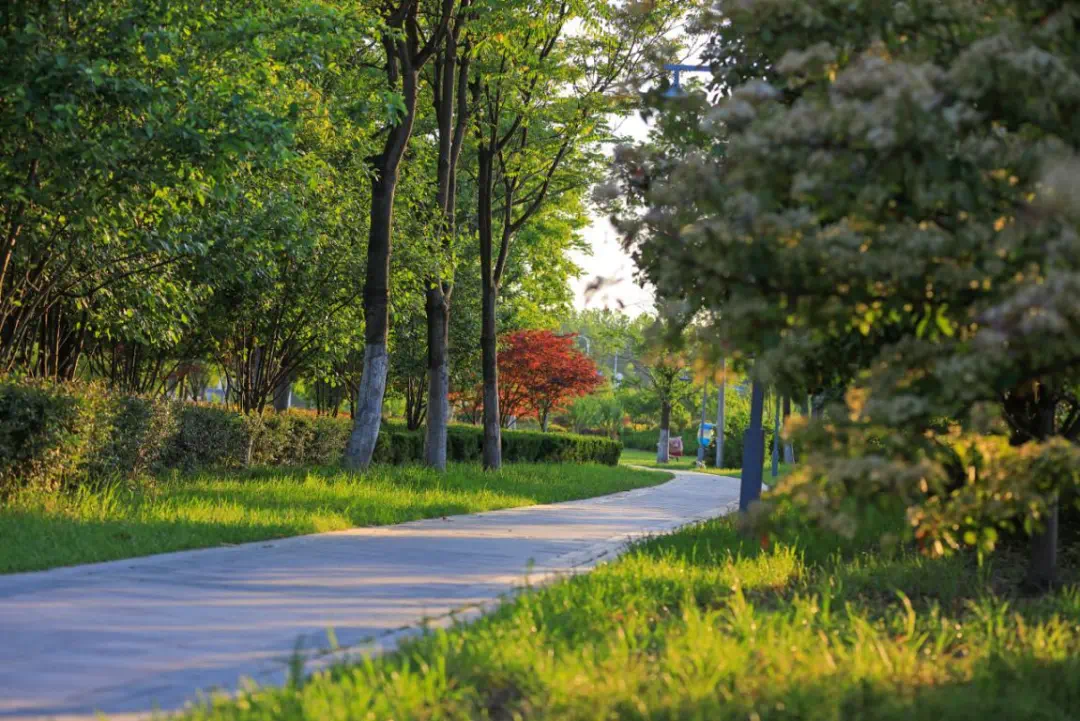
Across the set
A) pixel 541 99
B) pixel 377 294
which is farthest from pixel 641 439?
pixel 377 294

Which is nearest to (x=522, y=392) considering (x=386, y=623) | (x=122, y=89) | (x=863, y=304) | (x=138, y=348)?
(x=138, y=348)

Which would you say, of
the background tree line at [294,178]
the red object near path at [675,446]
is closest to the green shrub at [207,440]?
the background tree line at [294,178]

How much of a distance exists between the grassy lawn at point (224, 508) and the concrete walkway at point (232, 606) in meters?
0.42

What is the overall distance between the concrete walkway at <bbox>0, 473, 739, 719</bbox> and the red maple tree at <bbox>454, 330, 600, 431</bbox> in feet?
85.0

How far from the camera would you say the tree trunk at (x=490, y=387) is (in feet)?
86.3

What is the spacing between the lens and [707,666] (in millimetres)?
5691

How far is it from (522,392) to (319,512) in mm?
27734

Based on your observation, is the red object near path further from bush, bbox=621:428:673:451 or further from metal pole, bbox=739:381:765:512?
metal pole, bbox=739:381:765:512

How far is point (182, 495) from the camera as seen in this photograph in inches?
581

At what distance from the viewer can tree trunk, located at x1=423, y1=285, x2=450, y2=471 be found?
2369 cm

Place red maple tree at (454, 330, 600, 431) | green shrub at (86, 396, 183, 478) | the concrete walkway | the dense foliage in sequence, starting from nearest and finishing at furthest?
the dense foliage < the concrete walkway < green shrub at (86, 396, 183, 478) < red maple tree at (454, 330, 600, 431)

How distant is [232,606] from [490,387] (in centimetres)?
1858

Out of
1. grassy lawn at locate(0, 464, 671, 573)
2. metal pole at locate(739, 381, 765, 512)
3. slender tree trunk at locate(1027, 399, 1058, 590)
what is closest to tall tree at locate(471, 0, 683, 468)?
grassy lawn at locate(0, 464, 671, 573)

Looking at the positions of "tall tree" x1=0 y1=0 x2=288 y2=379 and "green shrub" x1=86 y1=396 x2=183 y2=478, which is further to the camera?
"green shrub" x1=86 y1=396 x2=183 y2=478
